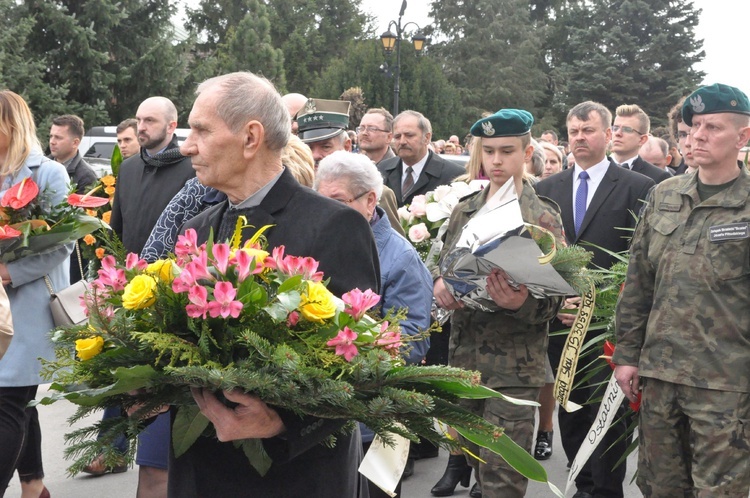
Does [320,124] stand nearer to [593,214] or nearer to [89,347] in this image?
[593,214]

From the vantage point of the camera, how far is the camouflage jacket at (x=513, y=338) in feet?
16.1

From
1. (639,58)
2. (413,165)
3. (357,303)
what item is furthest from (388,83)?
(357,303)

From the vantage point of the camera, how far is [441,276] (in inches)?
187

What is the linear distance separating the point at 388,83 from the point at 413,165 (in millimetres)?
35640

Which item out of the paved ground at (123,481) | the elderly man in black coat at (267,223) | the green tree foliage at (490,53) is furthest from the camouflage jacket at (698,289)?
the green tree foliage at (490,53)

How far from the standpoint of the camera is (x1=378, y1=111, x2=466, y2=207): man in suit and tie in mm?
8141

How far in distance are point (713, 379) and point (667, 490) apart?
0.55 meters

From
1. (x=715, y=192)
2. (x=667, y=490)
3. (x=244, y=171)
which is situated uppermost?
(x=244, y=171)

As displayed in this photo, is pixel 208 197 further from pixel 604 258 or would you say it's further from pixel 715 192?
pixel 604 258

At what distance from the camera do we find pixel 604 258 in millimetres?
6250

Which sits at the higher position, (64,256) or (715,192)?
(715,192)

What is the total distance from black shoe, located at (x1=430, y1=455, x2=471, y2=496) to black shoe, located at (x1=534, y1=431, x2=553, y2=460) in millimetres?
869

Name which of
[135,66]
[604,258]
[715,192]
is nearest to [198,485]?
[715,192]

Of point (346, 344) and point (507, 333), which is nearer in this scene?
point (346, 344)
